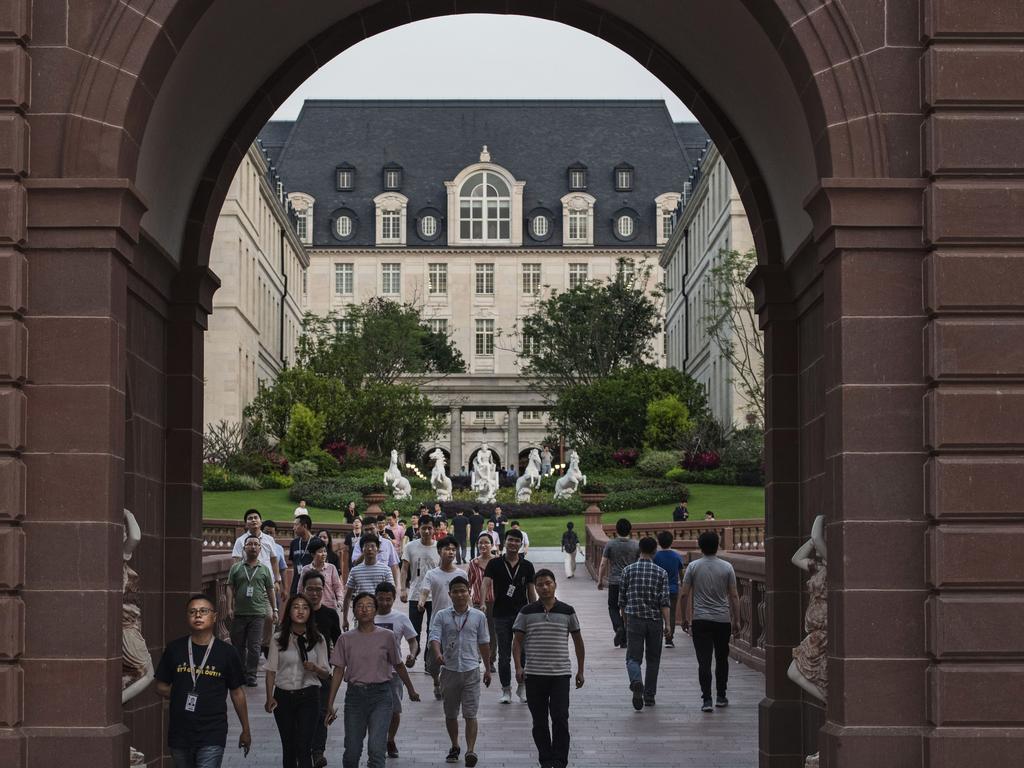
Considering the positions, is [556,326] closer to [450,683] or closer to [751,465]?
[751,465]

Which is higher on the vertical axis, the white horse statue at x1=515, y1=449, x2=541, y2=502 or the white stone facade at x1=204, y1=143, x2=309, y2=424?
the white stone facade at x1=204, y1=143, x2=309, y2=424

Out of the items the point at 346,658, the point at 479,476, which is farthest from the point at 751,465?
the point at 346,658

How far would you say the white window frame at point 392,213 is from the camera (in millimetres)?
114375

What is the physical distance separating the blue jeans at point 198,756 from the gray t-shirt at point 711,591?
28.9ft

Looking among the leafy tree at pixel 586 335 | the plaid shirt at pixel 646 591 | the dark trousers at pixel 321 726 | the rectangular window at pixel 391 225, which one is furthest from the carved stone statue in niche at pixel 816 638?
the rectangular window at pixel 391 225

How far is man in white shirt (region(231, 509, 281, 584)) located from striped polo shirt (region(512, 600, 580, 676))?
17.4 feet

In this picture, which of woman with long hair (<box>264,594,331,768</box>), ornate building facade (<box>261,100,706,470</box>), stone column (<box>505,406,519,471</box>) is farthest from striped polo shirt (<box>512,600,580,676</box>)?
ornate building facade (<box>261,100,706,470</box>)

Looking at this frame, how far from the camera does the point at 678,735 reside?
1764 cm

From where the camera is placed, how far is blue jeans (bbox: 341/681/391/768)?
14164 millimetres

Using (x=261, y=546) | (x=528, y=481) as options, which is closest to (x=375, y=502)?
(x=528, y=481)

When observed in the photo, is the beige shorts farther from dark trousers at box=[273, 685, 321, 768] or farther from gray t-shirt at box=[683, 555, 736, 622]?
gray t-shirt at box=[683, 555, 736, 622]

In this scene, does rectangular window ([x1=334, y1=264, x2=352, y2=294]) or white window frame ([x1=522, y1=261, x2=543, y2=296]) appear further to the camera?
white window frame ([x1=522, y1=261, x2=543, y2=296])

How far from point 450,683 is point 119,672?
459 cm

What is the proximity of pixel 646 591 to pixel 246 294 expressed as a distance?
196 ft
